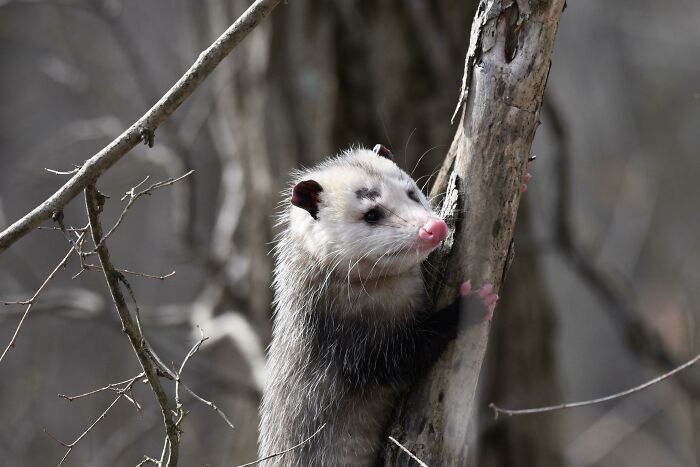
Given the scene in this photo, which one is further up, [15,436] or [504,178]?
[504,178]

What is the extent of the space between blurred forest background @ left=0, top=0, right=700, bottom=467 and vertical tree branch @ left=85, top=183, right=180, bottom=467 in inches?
69.6

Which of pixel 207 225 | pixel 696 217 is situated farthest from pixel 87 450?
pixel 696 217

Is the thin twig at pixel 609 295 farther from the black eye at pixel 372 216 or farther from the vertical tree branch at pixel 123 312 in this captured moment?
the vertical tree branch at pixel 123 312

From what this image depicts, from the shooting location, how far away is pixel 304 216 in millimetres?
2986

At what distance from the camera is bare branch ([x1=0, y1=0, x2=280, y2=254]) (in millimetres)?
1990

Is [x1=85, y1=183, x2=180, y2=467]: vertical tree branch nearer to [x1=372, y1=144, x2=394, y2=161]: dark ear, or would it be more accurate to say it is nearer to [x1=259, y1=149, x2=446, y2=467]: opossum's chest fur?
[x1=259, y1=149, x2=446, y2=467]: opossum's chest fur

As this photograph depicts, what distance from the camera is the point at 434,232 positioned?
8.13ft

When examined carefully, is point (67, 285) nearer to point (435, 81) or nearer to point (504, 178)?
point (435, 81)

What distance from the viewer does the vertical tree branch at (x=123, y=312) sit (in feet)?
6.69

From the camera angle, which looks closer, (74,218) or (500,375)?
(500,375)

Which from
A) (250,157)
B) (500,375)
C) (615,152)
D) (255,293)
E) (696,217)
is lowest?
(696,217)

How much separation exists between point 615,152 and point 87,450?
21.0 feet

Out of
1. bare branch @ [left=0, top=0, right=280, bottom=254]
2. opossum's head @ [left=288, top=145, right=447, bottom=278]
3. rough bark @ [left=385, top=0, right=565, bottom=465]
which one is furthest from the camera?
opossum's head @ [left=288, top=145, right=447, bottom=278]

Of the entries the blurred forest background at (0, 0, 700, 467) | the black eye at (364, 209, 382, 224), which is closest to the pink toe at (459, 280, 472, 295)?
the black eye at (364, 209, 382, 224)
